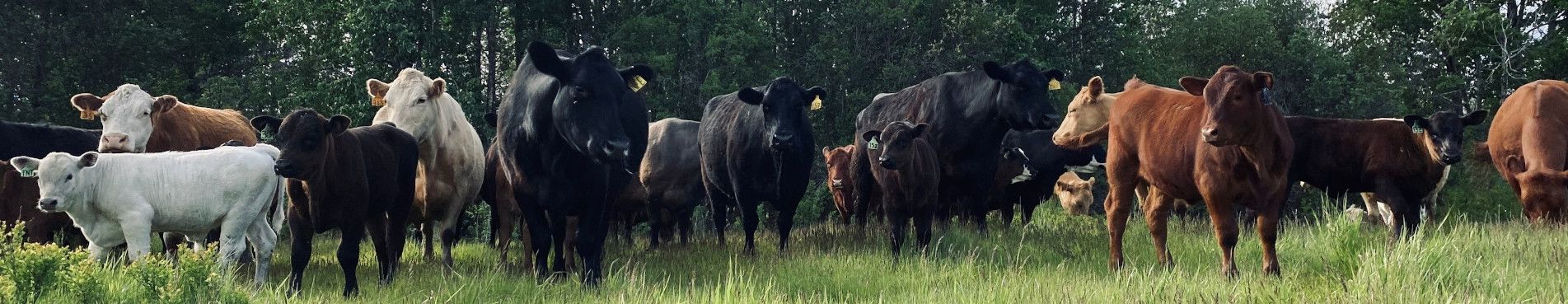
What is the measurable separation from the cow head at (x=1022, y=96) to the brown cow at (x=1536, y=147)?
134 inches

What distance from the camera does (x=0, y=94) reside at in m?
27.0

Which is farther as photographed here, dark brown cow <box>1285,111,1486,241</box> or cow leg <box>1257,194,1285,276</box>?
dark brown cow <box>1285,111,1486,241</box>

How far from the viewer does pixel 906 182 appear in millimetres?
9469

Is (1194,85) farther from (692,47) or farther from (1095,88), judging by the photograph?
(692,47)

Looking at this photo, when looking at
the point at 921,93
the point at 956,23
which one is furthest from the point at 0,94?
the point at 921,93

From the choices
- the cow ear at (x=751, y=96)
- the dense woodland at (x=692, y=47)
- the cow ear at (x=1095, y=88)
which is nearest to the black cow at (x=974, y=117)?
the cow ear at (x=1095, y=88)

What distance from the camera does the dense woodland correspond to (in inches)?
1014

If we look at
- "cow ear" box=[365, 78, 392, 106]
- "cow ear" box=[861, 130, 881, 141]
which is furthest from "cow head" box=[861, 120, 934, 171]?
"cow ear" box=[365, 78, 392, 106]

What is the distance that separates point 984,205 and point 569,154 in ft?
16.6

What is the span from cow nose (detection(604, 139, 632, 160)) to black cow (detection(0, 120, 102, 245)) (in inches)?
170

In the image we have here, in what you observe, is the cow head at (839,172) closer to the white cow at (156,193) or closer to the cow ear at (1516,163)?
the cow ear at (1516,163)

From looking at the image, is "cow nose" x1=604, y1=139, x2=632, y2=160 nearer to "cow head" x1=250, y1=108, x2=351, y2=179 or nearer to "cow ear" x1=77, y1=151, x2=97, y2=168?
"cow head" x1=250, y1=108, x2=351, y2=179

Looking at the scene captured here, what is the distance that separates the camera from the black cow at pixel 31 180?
9055 mm

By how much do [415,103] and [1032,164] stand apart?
7642mm
